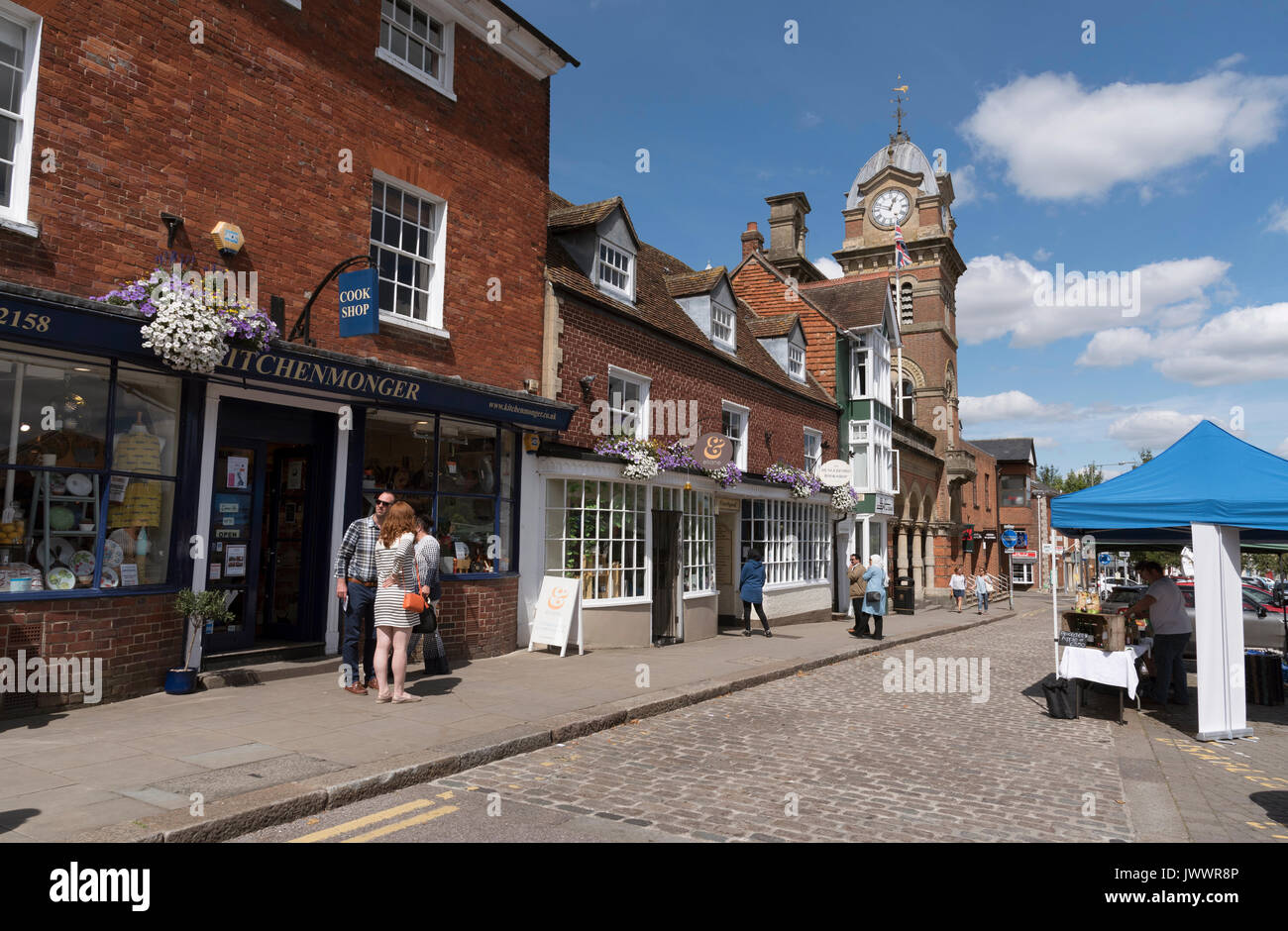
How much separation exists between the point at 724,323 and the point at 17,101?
1383cm

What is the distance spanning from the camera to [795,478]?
1967 centimetres

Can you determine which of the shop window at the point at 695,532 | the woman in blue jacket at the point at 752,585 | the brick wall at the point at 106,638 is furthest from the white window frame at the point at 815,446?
the brick wall at the point at 106,638

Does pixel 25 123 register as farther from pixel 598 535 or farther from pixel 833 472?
pixel 833 472

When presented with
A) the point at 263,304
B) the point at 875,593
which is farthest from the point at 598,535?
the point at 875,593

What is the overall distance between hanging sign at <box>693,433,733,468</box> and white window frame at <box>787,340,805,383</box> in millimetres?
7424

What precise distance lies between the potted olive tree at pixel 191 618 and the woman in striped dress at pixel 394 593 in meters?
1.58

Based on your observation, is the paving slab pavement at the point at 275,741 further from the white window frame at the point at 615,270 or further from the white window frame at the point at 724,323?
the white window frame at the point at 724,323

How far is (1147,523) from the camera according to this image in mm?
8688

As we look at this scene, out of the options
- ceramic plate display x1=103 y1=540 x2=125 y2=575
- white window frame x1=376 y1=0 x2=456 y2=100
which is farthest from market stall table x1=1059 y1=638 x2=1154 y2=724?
white window frame x1=376 y1=0 x2=456 y2=100

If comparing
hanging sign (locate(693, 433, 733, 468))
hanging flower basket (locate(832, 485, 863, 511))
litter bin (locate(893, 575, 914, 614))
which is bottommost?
litter bin (locate(893, 575, 914, 614))

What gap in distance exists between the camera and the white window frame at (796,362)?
22.2 meters

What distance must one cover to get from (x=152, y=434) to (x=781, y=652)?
9.60 metres

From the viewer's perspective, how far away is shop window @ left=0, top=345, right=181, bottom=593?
278 inches

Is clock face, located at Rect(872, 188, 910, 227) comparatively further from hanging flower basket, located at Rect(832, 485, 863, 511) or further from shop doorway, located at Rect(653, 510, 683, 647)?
shop doorway, located at Rect(653, 510, 683, 647)
